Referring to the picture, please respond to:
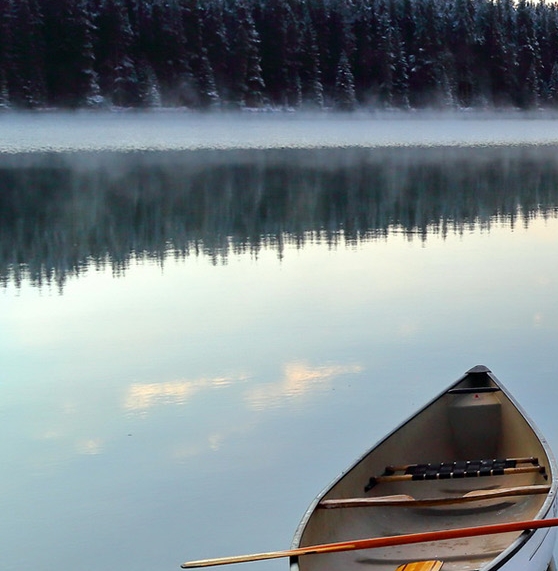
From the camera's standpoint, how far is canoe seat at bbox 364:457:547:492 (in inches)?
292

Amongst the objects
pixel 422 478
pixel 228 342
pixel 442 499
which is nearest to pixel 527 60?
pixel 228 342

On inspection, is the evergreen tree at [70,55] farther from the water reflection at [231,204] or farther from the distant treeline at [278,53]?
the water reflection at [231,204]

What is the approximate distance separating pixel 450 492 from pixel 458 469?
17 centimetres

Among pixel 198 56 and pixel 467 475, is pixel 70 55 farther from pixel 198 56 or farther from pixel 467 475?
pixel 467 475

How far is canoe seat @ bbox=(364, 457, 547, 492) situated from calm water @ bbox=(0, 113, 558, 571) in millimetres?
724

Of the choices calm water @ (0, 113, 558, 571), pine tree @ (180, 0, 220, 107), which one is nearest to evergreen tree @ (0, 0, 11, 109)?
pine tree @ (180, 0, 220, 107)

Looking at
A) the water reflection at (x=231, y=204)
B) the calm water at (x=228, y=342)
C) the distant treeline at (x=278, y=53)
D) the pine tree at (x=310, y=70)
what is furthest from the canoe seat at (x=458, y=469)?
the pine tree at (x=310, y=70)

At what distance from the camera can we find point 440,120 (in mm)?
105500

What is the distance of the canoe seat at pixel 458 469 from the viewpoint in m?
7.42

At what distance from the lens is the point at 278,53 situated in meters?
101

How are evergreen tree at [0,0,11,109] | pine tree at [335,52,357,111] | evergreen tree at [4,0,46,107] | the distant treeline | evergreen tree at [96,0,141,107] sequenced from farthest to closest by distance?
pine tree at [335,52,357,111]
evergreen tree at [96,0,141,107]
the distant treeline
evergreen tree at [4,0,46,107]
evergreen tree at [0,0,11,109]

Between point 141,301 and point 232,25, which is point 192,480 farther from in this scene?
point 232,25

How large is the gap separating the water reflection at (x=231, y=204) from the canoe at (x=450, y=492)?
10.2 m

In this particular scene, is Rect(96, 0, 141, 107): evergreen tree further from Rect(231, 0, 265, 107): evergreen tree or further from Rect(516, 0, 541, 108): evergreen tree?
Rect(516, 0, 541, 108): evergreen tree
